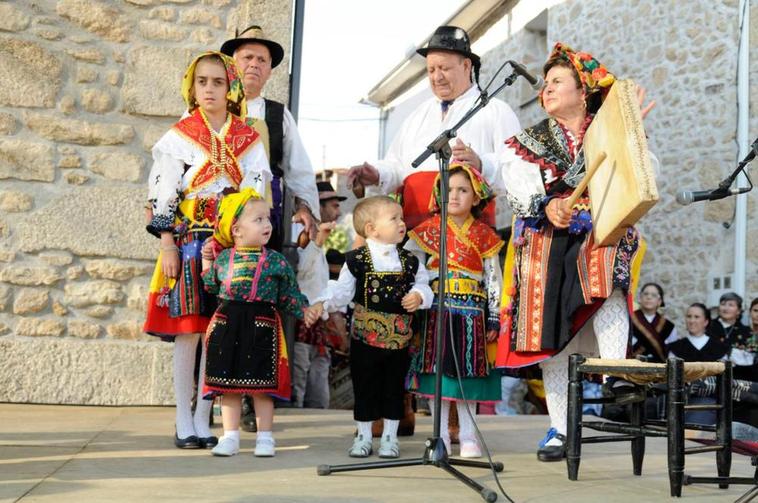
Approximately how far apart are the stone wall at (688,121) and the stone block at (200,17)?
22.4ft

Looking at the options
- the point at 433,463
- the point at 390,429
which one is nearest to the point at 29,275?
the point at 390,429

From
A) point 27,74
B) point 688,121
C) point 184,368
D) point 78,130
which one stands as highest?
point 688,121

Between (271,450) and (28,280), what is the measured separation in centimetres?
235

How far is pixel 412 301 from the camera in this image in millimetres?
4316

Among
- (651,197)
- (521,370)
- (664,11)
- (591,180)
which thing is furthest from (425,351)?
(664,11)

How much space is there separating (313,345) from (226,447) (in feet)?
10.2

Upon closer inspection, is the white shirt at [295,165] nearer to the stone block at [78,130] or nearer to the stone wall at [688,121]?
the stone block at [78,130]

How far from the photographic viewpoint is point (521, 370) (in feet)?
14.9

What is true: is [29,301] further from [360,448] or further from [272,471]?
[272,471]

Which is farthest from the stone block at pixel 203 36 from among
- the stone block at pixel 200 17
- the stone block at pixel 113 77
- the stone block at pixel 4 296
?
the stone block at pixel 4 296

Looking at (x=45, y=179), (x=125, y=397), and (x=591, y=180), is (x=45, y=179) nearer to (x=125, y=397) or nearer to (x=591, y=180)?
(x=125, y=397)

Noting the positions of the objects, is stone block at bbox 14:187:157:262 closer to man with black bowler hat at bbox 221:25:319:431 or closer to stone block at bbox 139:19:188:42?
stone block at bbox 139:19:188:42

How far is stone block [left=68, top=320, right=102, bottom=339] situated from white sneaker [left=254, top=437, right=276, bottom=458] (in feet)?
6.68

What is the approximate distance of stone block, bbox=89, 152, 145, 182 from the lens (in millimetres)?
6043
